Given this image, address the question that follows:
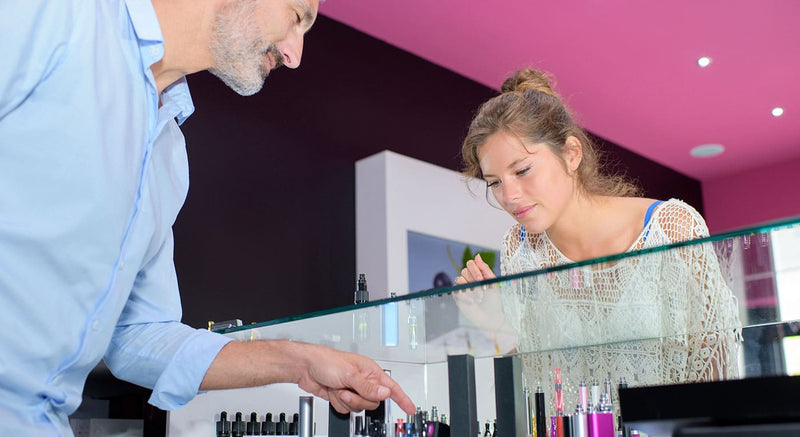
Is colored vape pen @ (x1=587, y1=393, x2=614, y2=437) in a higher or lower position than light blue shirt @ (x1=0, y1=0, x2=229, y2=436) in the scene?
lower

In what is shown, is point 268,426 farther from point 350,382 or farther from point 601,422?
point 601,422

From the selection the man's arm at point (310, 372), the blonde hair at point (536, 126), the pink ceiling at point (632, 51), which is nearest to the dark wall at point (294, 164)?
the pink ceiling at point (632, 51)

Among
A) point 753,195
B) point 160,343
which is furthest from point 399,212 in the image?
point 753,195

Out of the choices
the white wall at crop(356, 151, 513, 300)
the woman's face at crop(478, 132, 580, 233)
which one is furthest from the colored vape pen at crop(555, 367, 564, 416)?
the white wall at crop(356, 151, 513, 300)

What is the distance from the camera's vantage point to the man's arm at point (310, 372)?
2.92 ft

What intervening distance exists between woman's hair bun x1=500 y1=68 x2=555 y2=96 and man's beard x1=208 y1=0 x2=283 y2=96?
2.96 feet

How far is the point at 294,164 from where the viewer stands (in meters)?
3.72

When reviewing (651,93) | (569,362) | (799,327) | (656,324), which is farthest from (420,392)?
(651,93)

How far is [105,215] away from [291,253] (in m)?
2.55

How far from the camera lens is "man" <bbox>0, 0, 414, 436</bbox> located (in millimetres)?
919

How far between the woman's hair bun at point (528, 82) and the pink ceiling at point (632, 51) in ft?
6.20

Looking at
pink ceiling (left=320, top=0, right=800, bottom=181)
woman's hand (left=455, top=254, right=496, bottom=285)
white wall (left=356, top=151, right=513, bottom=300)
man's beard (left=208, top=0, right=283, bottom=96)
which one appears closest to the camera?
man's beard (left=208, top=0, right=283, bottom=96)

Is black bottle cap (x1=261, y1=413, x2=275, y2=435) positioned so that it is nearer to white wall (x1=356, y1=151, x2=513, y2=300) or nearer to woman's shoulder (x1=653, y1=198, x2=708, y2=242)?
woman's shoulder (x1=653, y1=198, x2=708, y2=242)

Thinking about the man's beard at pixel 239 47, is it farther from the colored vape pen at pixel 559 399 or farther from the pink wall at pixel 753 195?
the pink wall at pixel 753 195
